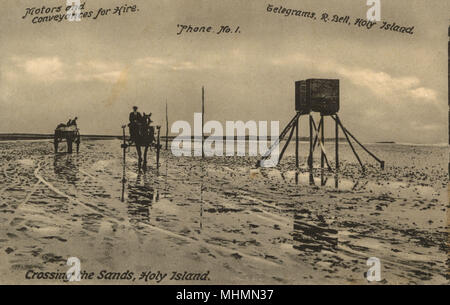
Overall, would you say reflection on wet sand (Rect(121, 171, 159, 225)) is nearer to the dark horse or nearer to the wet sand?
the wet sand

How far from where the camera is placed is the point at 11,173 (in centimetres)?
1708

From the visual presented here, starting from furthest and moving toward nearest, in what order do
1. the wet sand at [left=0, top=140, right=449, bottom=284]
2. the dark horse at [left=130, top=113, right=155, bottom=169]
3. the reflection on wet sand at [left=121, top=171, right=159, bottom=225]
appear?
the dark horse at [left=130, top=113, right=155, bottom=169], the reflection on wet sand at [left=121, top=171, right=159, bottom=225], the wet sand at [left=0, top=140, right=449, bottom=284]

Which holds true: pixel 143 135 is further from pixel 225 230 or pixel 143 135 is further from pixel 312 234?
pixel 312 234

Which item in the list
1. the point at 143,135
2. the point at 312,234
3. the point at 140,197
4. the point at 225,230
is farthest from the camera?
the point at 143,135

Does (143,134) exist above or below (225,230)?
above

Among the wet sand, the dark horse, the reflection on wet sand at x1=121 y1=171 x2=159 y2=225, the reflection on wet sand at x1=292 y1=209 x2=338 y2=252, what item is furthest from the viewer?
the dark horse

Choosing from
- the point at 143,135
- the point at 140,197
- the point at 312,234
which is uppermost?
the point at 143,135

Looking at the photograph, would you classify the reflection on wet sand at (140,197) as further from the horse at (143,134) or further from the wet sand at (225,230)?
the horse at (143,134)

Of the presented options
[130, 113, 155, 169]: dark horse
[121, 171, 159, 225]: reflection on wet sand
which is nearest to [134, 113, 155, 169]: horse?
[130, 113, 155, 169]: dark horse

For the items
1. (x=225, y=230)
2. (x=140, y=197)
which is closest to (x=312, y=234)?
(x=225, y=230)

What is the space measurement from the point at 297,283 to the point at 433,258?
271 cm

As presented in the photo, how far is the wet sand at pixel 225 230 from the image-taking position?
6.04m

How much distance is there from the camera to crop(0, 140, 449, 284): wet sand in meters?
6.04

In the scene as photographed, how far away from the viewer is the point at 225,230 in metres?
8.38
